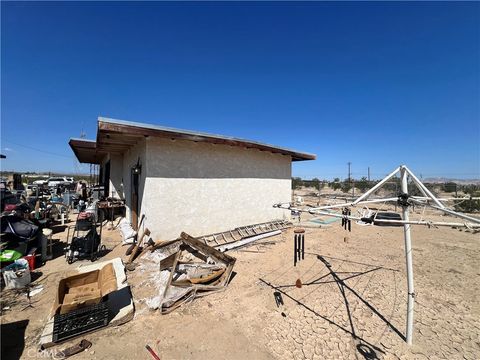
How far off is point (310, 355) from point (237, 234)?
5.80m

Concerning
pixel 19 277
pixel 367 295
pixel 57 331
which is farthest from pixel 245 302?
pixel 19 277

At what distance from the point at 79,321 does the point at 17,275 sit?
259 centimetres

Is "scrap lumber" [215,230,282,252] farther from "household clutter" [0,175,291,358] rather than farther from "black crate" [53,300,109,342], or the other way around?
"black crate" [53,300,109,342]

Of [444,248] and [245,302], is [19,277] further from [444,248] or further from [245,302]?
[444,248]

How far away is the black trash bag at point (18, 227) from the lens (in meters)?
5.79

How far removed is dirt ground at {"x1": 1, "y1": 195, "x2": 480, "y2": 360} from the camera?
318 centimetres

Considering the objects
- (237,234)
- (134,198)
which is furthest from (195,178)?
(237,234)

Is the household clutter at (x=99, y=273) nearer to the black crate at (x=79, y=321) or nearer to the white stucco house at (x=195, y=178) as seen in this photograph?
the black crate at (x=79, y=321)

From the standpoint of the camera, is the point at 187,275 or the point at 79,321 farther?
the point at 187,275

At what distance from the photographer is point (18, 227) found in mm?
5941

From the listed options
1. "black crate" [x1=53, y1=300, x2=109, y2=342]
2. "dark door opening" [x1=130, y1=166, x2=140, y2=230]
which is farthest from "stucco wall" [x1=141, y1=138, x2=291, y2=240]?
"black crate" [x1=53, y1=300, x2=109, y2=342]

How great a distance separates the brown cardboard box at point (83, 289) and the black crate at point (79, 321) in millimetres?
144

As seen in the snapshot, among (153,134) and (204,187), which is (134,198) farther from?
(153,134)

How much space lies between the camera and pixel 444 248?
819 cm
